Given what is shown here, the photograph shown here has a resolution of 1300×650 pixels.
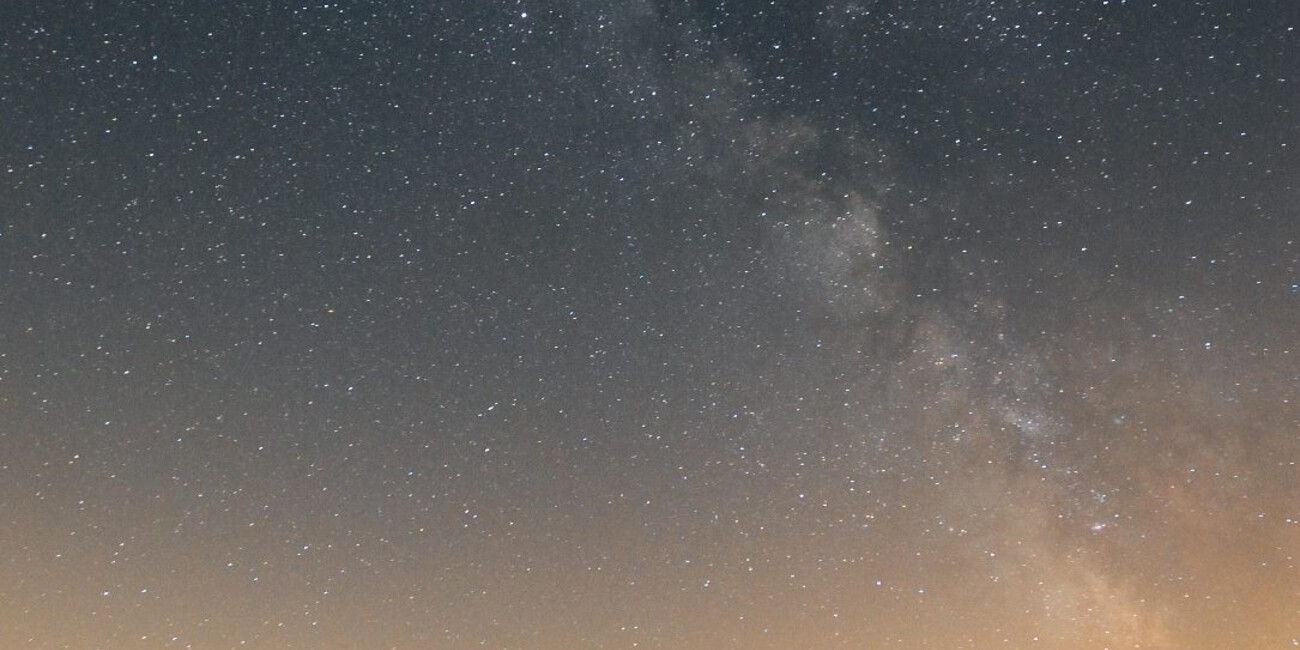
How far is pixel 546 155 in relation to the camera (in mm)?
2959

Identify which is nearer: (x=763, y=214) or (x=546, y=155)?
(x=546, y=155)

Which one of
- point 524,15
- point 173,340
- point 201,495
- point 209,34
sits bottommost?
point 201,495

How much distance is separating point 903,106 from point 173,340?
312 cm

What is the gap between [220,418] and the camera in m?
2.88

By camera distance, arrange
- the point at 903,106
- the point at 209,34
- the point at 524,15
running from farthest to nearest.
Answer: the point at 903,106 < the point at 524,15 < the point at 209,34

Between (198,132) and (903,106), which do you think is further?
(903,106)

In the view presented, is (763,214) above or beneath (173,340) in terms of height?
above

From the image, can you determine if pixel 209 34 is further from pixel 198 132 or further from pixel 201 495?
pixel 201 495

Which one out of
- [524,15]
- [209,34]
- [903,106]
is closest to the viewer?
[209,34]

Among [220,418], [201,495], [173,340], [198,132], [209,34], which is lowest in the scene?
[201,495]

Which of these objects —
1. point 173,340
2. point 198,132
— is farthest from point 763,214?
point 173,340

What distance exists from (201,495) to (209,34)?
5.81ft

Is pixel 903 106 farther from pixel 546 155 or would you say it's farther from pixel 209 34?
pixel 209 34

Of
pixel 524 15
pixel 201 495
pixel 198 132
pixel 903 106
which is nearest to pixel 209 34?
pixel 198 132
